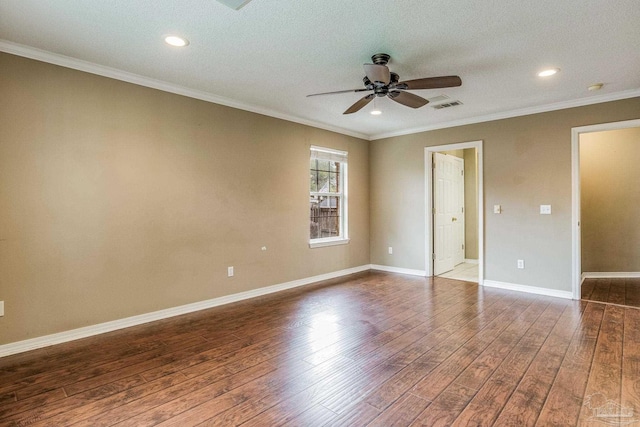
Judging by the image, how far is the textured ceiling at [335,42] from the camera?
7.32 ft

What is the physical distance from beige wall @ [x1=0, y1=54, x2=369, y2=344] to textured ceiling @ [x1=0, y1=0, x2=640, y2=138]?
1.13 feet

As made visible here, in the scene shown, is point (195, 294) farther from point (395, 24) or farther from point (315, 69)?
point (395, 24)

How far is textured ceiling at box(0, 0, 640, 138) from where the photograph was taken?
223 cm

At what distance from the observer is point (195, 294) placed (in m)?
3.88

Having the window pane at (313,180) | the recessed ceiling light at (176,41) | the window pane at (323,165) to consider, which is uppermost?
the recessed ceiling light at (176,41)

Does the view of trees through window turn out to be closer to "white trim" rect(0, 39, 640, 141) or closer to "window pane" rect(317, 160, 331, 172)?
"window pane" rect(317, 160, 331, 172)

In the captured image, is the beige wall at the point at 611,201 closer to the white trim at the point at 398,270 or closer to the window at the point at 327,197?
the white trim at the point at 398,270

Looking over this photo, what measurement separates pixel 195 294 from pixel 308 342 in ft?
5.46

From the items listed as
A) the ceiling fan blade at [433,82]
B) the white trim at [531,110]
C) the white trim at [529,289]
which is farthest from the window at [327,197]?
the ceiling fan blade at [433,82]

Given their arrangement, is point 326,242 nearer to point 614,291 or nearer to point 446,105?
point 446,105

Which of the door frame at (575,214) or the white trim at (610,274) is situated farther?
the white trim at (610,274)

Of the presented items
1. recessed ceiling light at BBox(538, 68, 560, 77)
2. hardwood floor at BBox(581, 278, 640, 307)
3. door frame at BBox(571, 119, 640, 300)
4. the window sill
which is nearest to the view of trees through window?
the window sill

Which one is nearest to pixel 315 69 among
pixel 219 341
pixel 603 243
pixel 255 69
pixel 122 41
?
pixel 255 69

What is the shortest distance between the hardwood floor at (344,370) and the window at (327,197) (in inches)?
75.9
